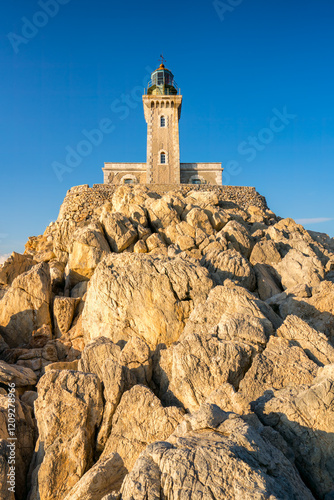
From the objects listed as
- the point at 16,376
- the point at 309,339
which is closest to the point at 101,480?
the point at 16,376

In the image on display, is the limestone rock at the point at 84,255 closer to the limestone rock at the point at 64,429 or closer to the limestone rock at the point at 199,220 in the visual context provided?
the limestone rock at the point at 199,220

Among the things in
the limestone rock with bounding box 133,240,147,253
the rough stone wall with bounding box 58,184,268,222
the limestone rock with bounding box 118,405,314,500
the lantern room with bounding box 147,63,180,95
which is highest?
the lantern room with bounding box 147,63,180,95

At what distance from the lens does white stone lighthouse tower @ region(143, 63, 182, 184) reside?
152ft

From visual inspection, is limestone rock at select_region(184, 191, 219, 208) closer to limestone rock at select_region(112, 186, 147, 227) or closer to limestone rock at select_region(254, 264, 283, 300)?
limestone rock at select_region(112, 186, 147, 227)

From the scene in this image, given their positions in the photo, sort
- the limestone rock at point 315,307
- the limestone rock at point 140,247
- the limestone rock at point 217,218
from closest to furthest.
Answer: the limestone rock at point 315,307, the limestone rock at point 140,247, the limestone rock at point 217,218

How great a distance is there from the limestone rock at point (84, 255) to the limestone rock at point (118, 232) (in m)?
0.89

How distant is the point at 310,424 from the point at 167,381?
13.7 feet

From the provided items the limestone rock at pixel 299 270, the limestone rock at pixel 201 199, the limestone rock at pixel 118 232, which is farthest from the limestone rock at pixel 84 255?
the limestone rock at pixel 201 199

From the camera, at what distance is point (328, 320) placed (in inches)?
512

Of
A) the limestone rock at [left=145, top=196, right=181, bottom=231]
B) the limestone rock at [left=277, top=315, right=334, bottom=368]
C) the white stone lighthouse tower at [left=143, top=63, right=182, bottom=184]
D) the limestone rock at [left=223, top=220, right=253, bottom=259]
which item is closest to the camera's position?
the limestone rock at [left=277, top=315, right=334, bottom=368]

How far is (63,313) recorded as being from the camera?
1694 centimetres

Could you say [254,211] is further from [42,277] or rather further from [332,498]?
[332,498]

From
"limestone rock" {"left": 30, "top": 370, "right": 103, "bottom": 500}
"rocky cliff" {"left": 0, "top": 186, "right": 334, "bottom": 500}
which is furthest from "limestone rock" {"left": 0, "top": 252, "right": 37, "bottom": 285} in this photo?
"limestone rock" {"left": 30, "top": 370, "right": 103, "bottom": 500}

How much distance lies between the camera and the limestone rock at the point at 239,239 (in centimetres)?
2153
